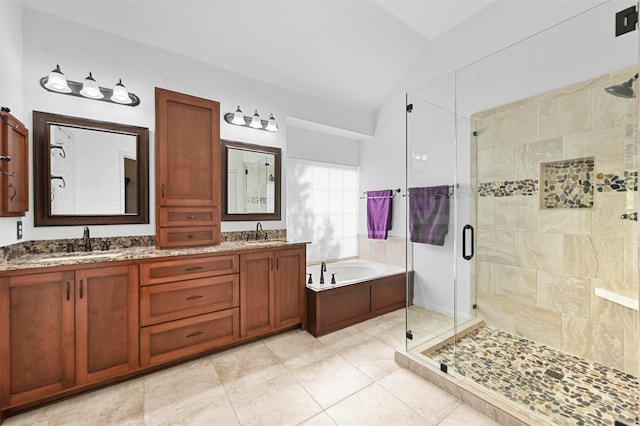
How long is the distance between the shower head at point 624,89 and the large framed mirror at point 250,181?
2.96 metres

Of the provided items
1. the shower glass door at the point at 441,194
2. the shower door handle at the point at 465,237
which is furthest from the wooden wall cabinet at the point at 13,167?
the shower door handle at the point at 465,237

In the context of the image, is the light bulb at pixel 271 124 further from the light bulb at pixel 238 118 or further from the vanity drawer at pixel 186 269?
the vanity drawer at pixel 186 269

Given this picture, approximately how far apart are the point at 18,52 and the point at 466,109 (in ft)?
12.8

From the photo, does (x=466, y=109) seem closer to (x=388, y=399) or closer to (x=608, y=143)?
(x=608, y=143)

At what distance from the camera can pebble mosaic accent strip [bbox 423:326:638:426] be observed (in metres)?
1.62

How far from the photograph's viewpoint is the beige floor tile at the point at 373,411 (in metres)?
1.59

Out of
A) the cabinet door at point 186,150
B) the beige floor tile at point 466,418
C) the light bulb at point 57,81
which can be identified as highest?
the light bulb at point 57,81

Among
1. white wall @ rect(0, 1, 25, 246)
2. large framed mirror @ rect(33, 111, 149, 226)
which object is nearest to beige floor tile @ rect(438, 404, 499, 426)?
large framed mirror @ rect(33, 111, 149, 226)

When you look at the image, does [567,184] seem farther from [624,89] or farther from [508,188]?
[624,89]

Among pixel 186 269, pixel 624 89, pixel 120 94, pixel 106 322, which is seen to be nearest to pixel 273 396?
pixel 186 269

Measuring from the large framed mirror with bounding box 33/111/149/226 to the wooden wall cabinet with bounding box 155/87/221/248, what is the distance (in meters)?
0.32

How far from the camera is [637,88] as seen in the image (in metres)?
1.80

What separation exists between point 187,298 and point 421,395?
6.13 feet

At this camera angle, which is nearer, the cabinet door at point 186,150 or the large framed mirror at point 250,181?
the cabinet door at point 186,150
